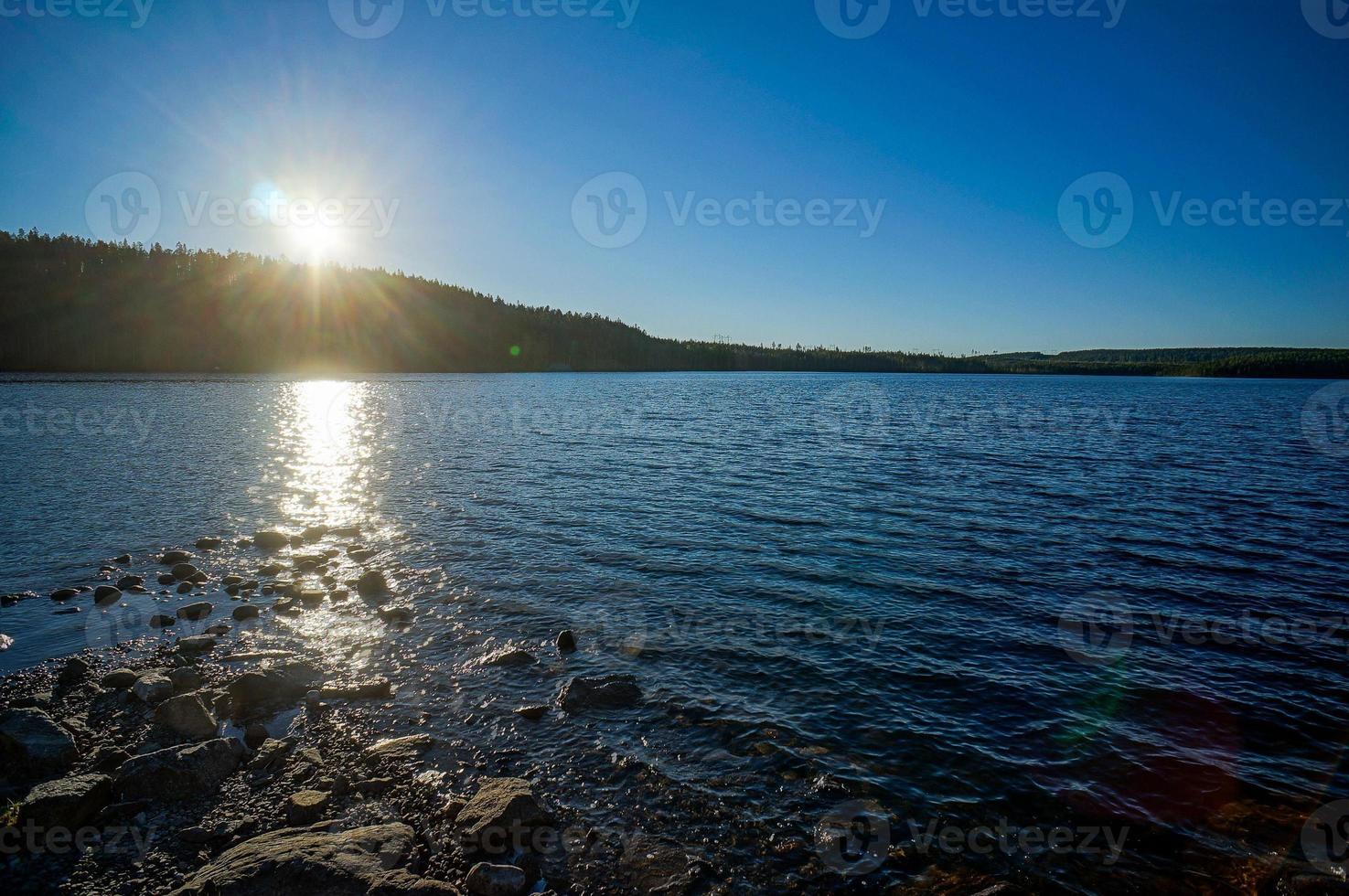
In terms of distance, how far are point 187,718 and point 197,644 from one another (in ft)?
13.5

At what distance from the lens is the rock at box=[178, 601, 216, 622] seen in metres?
16.0

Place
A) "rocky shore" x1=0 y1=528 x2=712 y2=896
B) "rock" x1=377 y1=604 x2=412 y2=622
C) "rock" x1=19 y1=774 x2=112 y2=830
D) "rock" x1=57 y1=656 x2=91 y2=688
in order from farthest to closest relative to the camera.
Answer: "rock" x1=377 y1=604 x2=412 y2=622, "rock" x1=57 y1=656 x2=91 y2=688, "rock" x1=19 y1=774 x2=112 y2=830, "rocky shore" x1=0 y1=528 x2=712 y2=896

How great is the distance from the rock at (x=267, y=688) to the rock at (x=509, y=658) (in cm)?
337

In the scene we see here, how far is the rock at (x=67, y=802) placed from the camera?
8.12 meters

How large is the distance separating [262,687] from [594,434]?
144ft

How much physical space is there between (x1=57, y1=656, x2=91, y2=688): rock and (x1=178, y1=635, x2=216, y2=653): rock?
5.09 ft

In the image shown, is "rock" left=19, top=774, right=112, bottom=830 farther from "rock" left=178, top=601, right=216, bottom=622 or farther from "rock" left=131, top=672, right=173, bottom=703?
"rock" left=178, top=601, right=216, bottom=622

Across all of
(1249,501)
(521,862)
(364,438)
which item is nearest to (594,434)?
(364,438)

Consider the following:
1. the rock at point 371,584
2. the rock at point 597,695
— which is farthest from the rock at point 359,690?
the rock at point 371,584

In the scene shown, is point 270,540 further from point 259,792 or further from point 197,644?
point 259,792

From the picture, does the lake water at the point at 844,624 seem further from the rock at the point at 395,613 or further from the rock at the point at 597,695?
the rock at the point at 395,613

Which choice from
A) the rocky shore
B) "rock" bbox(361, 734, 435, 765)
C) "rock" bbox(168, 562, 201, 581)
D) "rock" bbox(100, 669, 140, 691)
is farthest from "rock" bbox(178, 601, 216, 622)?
"rock" bbox(361, 734, 435, 765)

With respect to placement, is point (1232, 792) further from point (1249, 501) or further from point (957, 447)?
point (957, 447)

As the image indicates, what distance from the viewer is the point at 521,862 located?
26.0 feet
